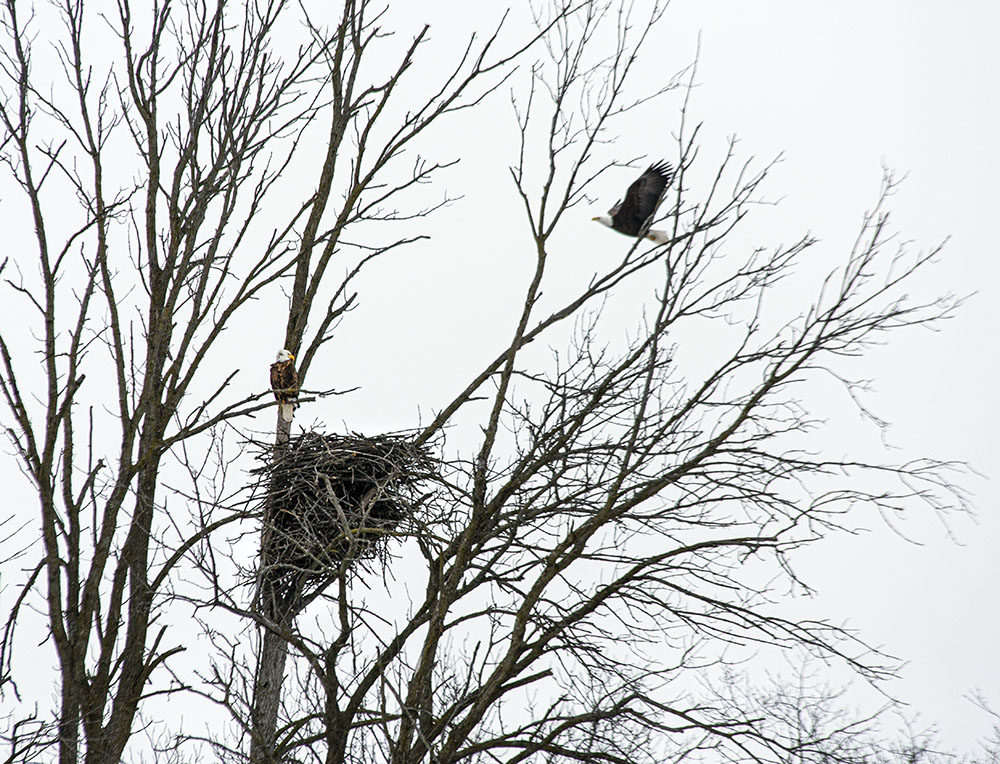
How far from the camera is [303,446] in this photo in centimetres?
725

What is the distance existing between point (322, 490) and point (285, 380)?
1.48 metres

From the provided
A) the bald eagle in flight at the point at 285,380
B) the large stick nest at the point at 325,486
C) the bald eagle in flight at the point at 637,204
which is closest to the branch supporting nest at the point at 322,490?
the large stick nest at the point at 325,486

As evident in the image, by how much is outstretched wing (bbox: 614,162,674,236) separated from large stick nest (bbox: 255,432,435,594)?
2.11m

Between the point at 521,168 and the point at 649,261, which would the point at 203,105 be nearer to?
the point at 521,168

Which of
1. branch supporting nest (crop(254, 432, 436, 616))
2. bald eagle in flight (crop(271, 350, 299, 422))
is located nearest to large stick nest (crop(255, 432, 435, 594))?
branch supporting nest (crop(254, 432, 436, 616))

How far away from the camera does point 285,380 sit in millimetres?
7918

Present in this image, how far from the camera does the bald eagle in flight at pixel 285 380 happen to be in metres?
7.85

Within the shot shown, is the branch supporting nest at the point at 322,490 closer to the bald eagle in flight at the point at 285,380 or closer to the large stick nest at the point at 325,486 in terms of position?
the large stick nest at the point at 325,486

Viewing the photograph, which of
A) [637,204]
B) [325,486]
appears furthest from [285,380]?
[637,204]

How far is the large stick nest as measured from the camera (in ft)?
22.1

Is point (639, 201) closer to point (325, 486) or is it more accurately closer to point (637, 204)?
point (637, 204)

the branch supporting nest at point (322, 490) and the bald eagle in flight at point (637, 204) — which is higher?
the bald eagle in flight at point (637, 204)

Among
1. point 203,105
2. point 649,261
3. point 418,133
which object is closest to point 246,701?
point 649,261

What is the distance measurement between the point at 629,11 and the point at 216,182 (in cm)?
302
